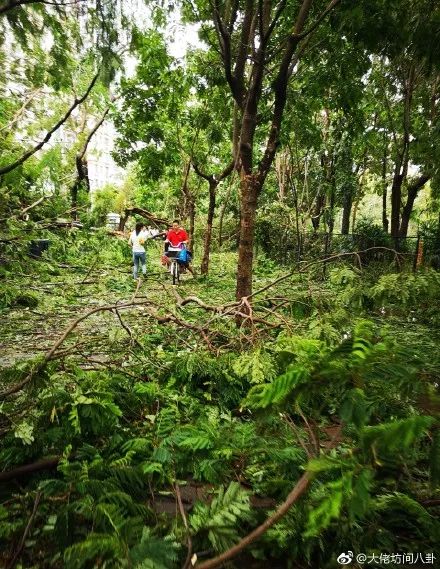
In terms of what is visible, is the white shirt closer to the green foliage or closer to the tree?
the tree

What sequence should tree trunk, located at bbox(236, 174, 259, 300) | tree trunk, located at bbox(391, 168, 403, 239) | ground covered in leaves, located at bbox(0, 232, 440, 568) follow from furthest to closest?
tree trunk, located at bbox(391, 168, 403, 239), tree trunk, located at bbox(236, 174, 259, 300), ground covered in leaves, located at bbox(0, 232, 440, 568)

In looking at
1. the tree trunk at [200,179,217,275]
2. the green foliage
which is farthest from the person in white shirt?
the green foliage

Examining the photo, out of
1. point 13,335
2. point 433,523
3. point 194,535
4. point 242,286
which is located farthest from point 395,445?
point 13,335

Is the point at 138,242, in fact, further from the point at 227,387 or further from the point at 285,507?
the point at 285,507

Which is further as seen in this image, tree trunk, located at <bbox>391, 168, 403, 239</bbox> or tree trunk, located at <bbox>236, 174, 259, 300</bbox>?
tree trunk, located at <bbox>391, 168, 403, 239</bbox>

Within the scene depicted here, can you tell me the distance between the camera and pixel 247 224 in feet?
17.9

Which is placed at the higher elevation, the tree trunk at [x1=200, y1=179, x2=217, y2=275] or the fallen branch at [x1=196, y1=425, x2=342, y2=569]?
the tree trunk at [x1=200, y1=179, x2=217, y2=275]

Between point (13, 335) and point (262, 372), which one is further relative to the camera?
point (13, 335)

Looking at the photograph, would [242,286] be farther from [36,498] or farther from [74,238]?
[36,498]

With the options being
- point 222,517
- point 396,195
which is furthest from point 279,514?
point 396,195

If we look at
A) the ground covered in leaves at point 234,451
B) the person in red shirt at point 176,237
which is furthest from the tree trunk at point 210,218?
the ground covered in leaves at point 234,451

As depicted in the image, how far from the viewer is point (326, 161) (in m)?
16.7

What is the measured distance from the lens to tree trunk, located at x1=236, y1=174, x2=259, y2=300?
5.41 meters

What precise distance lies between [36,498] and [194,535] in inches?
39.8
